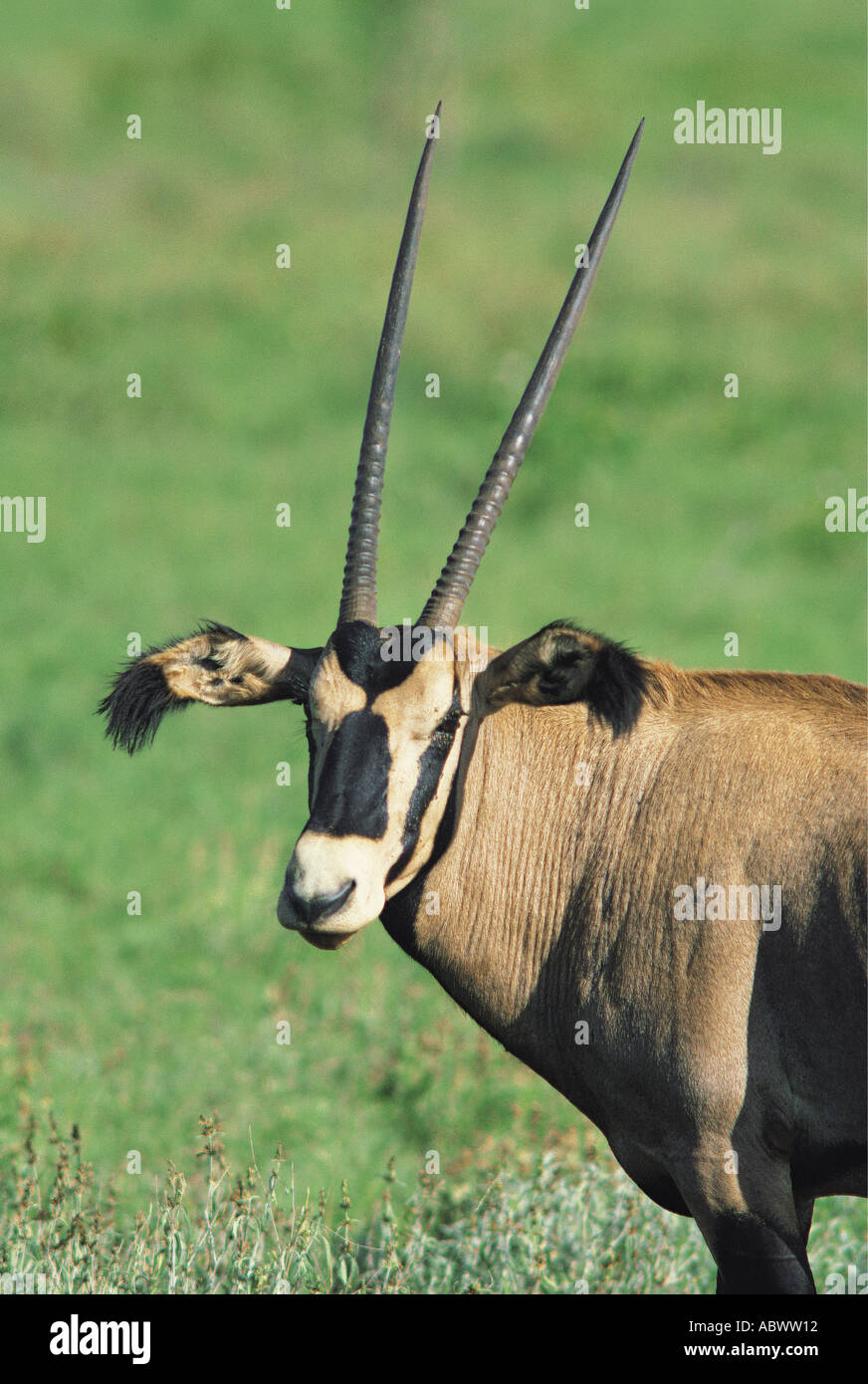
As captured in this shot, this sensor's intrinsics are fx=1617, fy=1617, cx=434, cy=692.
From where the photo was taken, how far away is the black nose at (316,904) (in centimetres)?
510

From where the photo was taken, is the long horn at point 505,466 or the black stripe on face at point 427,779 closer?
the black stripe on face at point 427,779

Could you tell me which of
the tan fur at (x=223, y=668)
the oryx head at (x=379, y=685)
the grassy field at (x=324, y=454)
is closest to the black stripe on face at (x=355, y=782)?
the oryx head at (x=379, y=685)

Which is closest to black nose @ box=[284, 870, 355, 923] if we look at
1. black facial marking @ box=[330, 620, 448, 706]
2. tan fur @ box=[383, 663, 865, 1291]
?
black facial marking @ box=[330, 620, 448, 706]

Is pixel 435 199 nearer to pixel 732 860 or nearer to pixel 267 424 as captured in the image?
pixel 267 424

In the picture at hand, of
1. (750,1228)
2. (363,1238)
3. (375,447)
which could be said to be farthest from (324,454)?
(750,1228)

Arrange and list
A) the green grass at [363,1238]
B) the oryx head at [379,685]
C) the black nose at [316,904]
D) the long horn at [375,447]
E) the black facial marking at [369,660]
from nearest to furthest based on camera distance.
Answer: the black nose at [316,904] < the oryx head at [379,685] < the black facial marking at [369,660] < the long horn at [375,447] < the green grass at [363,1238]

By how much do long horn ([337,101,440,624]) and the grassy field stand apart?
2795 millimetres

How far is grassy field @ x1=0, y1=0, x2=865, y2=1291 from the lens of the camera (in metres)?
10.1

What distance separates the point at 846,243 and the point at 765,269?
290 cm

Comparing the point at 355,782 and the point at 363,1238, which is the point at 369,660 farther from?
the point at 363,1238

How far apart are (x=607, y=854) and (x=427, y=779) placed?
85cm

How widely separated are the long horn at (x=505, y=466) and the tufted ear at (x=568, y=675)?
0.29 metres

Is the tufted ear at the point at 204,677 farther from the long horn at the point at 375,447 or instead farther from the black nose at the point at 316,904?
the black nose at the point at 316,904
